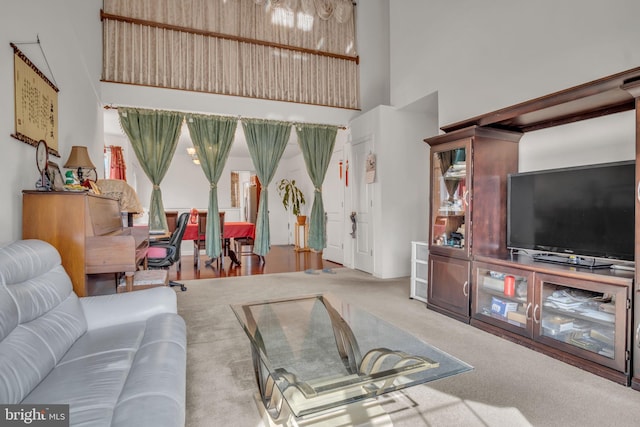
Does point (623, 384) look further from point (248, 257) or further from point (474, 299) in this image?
point (248, 257)

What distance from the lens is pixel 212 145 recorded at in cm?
553

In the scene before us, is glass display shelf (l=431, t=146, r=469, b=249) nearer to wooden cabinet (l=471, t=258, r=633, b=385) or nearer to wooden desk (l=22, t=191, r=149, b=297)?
wooden cabinet (l=471, t=258, r=633, b=385)

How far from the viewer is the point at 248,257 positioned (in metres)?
7.23

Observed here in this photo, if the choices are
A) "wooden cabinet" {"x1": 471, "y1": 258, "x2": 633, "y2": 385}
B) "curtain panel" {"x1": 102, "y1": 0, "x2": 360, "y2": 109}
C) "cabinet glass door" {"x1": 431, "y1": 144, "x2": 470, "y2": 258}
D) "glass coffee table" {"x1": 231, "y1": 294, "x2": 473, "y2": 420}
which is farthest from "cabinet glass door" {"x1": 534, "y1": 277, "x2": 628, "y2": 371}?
"curtain panel" {"x1": 102, "y1": 0, "x2": 360, "y2": 109}

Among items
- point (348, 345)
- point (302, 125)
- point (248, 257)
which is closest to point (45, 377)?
point (348, 345)

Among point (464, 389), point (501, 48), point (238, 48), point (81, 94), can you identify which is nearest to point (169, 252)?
point (81, 94)

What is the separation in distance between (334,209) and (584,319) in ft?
17.5

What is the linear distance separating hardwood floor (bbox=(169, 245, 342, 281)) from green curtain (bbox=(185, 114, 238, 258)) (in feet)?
1.29

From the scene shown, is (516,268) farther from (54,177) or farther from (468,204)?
(54,177)

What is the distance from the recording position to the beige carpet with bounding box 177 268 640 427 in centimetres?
177

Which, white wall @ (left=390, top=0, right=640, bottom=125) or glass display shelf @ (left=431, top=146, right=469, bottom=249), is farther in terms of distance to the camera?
glass display shelf @ (left=431, top=146, right=469, bottom=249)

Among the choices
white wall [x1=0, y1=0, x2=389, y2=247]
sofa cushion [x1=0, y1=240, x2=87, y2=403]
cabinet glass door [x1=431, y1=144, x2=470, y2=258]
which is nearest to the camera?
sofa cushion [x1=0, y1=240, x2=87, y2=403]

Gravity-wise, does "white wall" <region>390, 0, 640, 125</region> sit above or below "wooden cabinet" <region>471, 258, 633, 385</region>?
above

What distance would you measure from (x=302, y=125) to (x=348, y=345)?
466 centimetres
